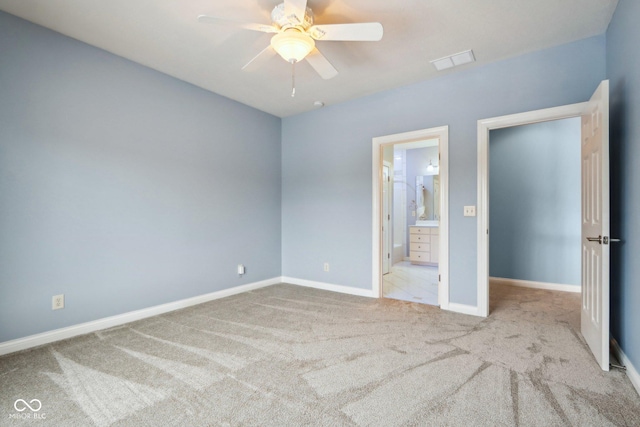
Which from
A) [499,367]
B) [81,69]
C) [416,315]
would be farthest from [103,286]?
[499,367]

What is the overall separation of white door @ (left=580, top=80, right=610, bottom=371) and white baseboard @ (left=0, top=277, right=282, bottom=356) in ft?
12.2

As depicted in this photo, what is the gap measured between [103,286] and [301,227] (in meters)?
2.57

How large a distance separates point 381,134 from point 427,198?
3873 mm

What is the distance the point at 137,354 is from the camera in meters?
2.29

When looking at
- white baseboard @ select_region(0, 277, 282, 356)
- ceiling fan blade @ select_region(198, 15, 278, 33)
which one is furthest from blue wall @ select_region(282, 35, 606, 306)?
ceiling fan blade @ select_region(198, 15, 278, 33)

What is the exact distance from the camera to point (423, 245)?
657cm

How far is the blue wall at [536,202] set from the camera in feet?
13.9

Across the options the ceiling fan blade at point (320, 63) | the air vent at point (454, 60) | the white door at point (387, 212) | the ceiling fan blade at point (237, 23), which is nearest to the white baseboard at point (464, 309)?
the white door at point (387, 212)

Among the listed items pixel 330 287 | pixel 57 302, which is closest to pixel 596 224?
pixel 330 287

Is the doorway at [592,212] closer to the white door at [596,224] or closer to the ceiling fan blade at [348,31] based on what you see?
the white door at [596,224]

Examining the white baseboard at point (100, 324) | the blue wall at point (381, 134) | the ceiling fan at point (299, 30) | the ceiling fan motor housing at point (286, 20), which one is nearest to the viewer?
the ceiling fan at point (299, 30)

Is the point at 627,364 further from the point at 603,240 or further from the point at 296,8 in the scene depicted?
the point at 296,8

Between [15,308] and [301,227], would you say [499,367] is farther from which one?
[15,308]

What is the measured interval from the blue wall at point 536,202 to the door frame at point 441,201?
203 cm
